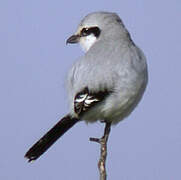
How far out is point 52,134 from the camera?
2.64 metres

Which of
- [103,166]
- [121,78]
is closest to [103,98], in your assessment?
[121,78]

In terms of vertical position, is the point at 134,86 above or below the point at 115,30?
below

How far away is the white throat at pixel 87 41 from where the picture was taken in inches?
104

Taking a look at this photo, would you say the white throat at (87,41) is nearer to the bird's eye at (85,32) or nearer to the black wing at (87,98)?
the bird's eye at (85,32)

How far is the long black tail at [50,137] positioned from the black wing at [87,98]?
19 centimetres

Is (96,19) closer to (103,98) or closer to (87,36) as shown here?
(87,36)

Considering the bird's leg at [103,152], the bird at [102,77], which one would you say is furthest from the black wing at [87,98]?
the bird's leg at [103,152]

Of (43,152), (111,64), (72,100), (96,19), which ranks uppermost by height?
(96,19)

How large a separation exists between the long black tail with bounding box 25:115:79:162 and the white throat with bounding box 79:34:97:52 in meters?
0.36

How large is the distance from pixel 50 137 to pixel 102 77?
19.8 inches

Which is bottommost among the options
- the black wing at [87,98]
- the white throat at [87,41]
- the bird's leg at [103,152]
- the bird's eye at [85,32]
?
the bird's leg at [103,152]

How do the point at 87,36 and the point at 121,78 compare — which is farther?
the point at 87,36

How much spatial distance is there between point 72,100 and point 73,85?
0.27ft

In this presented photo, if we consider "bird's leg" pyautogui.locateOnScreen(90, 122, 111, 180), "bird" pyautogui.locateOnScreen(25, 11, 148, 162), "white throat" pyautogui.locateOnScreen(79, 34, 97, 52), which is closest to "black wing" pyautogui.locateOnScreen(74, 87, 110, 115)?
"bird" pyautogui.locateOnScreen(25, 11, 148, 162)
